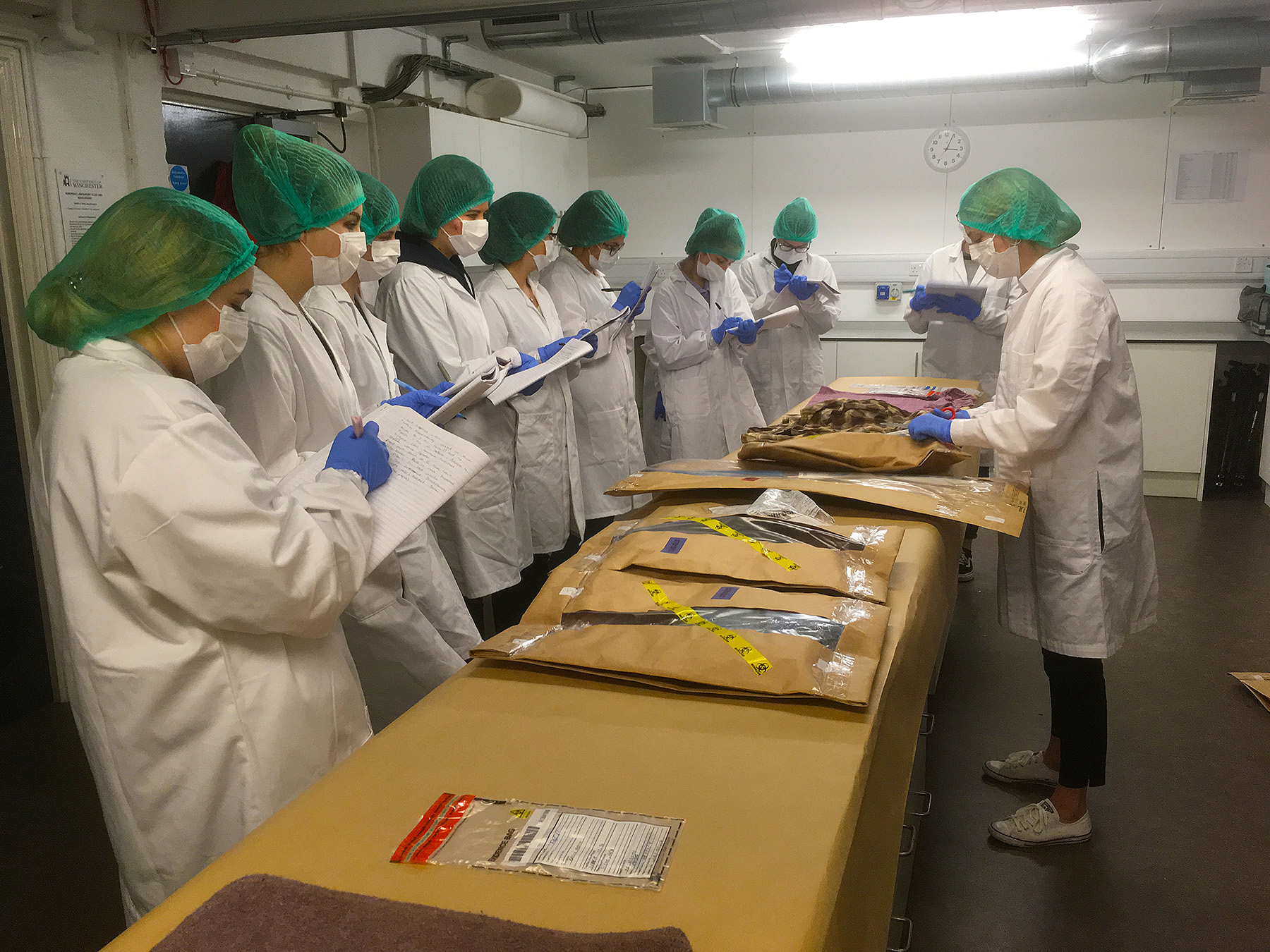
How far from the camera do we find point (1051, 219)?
2090 millimetres

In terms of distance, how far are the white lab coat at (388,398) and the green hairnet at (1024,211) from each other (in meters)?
1.50

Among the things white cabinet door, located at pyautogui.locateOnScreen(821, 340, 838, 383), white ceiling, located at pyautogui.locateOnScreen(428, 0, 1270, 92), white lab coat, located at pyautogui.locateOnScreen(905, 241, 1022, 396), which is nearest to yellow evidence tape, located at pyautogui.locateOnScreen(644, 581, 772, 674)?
white lab coat, located at pyautogui.locateOnScreen(905, 241, 1022, 396)

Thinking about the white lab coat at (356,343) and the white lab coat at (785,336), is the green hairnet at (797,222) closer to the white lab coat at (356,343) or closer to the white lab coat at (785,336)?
the white lab coat at (785,336)

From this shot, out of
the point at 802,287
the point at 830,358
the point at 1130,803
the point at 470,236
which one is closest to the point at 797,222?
the point at 802,287

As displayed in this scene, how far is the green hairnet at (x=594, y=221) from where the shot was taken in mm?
3641

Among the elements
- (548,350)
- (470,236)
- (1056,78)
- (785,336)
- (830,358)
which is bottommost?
(830,358)

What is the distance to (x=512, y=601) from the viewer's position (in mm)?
3189

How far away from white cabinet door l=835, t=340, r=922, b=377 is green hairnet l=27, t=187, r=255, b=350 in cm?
498

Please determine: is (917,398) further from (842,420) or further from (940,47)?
(940,47)

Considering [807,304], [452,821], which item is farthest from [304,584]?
[807,304]

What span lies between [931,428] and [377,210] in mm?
1578

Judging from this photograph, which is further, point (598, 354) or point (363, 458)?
point (598, 354)

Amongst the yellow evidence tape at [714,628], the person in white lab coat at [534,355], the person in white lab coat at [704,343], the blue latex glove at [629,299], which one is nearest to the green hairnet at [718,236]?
the person in white lab coat at [704,343]

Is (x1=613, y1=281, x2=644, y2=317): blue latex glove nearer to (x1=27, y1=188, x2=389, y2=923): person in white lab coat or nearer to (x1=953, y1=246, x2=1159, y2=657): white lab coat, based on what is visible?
(x1=953, y1=246, x2=1159, y2=657): white lab coat
